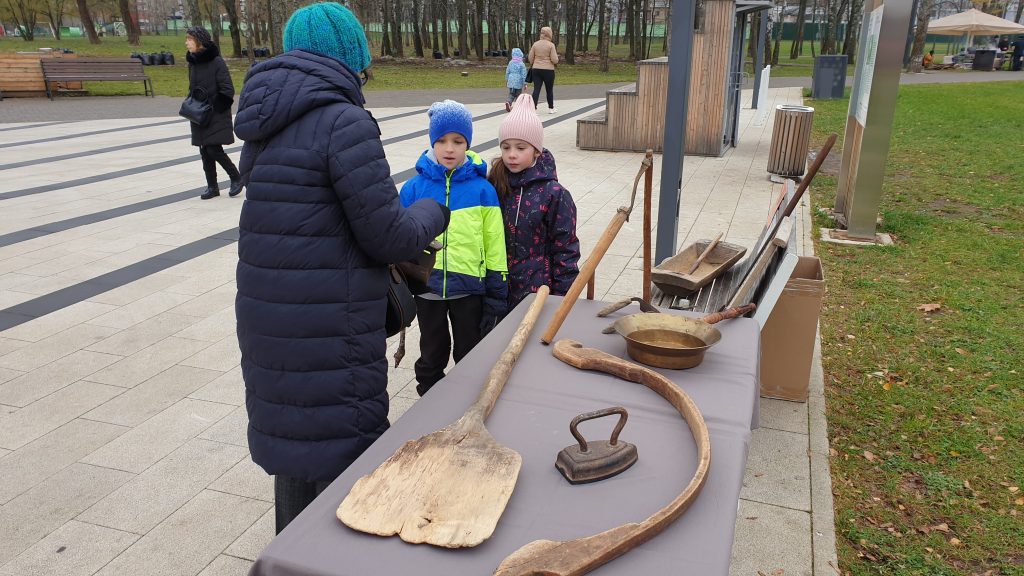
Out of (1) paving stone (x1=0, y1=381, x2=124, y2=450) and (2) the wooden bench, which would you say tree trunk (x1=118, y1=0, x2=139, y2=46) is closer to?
(2) the wooden bench

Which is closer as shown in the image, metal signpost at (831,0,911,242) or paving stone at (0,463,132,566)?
paving stone at (0,463,132,566)

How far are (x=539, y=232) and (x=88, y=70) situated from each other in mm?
18987

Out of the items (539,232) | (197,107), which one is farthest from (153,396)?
(197,107)

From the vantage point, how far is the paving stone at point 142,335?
4461 millimetres

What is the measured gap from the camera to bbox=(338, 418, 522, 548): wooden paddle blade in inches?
57.6

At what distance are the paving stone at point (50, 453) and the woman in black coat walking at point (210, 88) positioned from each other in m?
4.27

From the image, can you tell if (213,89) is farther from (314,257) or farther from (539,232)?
(314,257)

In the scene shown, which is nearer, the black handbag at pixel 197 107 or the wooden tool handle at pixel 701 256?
the wooden tool handle at pixel 701 256

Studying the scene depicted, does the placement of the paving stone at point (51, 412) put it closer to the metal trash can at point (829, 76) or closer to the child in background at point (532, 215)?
the child in background at point (532, 215)

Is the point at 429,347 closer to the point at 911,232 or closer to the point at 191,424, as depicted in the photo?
the point at 191,424

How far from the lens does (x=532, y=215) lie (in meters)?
3.12

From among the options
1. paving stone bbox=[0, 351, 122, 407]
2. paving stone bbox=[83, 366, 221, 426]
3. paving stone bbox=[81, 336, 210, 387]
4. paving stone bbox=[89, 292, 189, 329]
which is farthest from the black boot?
paving stone bbox=[83, 366, 221, 426]

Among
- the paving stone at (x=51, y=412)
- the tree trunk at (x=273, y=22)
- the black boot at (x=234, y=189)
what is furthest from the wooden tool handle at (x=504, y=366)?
the tree trunk at (x=273, y=22)

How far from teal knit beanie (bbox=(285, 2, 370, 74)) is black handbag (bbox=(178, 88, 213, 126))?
6230 mm
